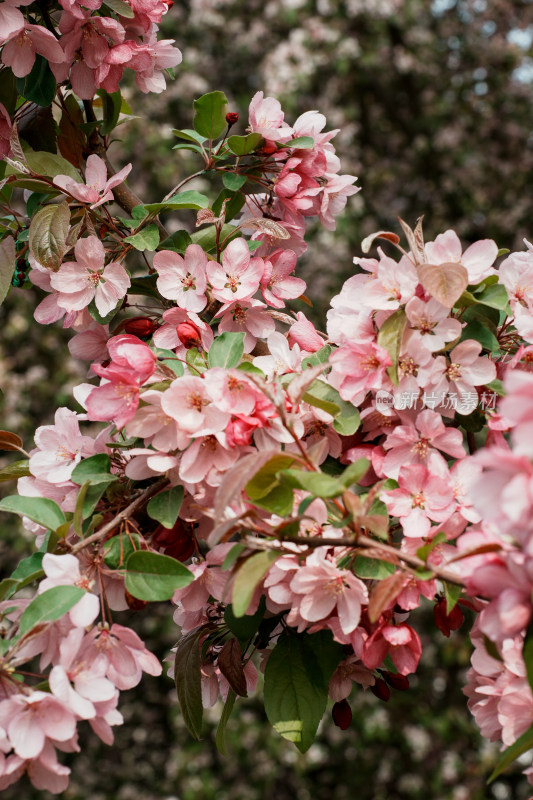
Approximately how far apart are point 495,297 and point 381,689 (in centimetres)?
46

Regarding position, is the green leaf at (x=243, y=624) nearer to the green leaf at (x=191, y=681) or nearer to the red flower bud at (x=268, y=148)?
the green leaf at (x=191, y=681)

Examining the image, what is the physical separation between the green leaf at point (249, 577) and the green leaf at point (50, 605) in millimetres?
138

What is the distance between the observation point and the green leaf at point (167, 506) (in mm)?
784

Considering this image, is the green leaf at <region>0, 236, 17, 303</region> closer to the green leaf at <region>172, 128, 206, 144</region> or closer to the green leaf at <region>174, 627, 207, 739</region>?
the green leaf at <region>172, 128, 206, 144</region>

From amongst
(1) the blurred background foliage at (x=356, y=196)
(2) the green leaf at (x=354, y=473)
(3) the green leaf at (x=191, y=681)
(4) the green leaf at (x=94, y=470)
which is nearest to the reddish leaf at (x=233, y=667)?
(3) the green leaf at (x=191, y=681)

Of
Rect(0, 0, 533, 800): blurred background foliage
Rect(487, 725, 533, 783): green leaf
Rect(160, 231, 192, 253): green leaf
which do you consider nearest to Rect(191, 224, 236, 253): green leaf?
Rect(160, 231, 192, 253): green leaf

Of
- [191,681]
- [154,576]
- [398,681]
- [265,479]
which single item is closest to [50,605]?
[154,576]

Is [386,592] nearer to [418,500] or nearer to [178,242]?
[418,500]

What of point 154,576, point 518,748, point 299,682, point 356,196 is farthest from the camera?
point 356,196

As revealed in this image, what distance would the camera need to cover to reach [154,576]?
0.75 metres

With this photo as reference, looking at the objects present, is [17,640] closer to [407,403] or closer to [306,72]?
[407,403]

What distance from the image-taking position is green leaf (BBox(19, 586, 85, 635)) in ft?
2.25

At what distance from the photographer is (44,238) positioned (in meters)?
0.93

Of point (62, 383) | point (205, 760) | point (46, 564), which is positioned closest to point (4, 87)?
point (46, 564)
